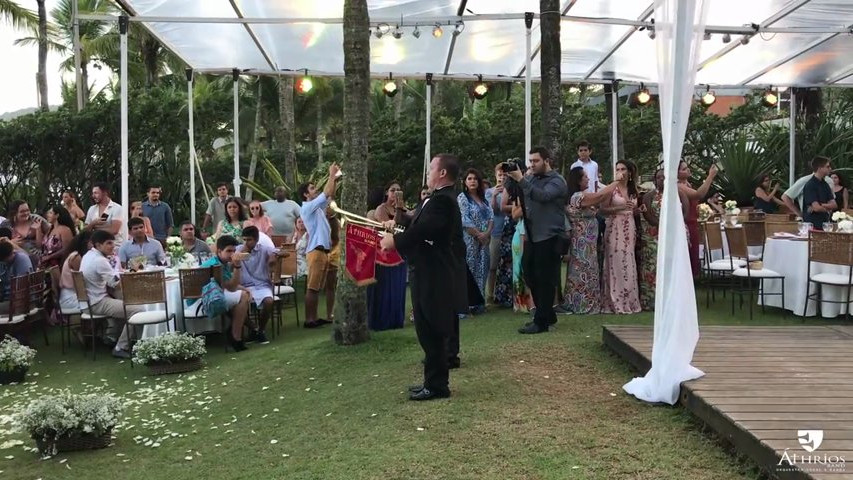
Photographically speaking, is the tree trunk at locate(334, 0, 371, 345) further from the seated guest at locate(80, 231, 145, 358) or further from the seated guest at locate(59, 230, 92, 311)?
the seated guest at locate(59, 230, 92, 311)

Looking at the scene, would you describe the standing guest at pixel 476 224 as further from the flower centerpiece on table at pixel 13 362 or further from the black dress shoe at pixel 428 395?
the flower centerpiece on table at pixel 13 362

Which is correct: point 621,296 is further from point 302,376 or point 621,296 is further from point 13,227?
point 13,227

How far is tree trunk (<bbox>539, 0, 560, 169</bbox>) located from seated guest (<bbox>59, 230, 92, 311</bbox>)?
577 cm

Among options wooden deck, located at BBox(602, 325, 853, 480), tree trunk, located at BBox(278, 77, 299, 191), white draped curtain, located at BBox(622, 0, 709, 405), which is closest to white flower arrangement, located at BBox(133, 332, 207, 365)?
wooden deck, located at BBox(602, 325, 853, 480)

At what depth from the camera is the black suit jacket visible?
15.3 feet

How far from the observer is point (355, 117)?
6.43 meters

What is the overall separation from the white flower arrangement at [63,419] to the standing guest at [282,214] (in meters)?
6.40

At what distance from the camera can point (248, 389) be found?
5.77 m

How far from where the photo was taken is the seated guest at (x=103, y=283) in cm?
752

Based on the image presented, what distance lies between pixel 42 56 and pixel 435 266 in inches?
1083

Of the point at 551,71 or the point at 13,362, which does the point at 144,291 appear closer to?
the point at 13,362

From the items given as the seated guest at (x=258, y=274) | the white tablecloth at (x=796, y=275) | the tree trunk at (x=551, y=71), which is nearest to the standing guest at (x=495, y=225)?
the tree trunk at (x=551, y=71)

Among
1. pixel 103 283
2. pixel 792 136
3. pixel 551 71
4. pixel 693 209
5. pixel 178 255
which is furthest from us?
pixel 792 136

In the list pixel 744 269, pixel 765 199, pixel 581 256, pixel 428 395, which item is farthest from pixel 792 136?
pixel 428 395
